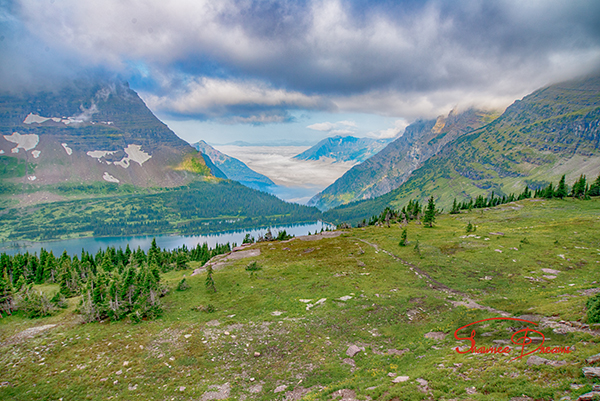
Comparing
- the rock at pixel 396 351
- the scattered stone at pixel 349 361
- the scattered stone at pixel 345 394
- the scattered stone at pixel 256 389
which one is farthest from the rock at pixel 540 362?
the scattered stone at pixel 256 389

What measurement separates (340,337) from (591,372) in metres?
19.0

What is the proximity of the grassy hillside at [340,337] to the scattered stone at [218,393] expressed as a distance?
0.44 feet

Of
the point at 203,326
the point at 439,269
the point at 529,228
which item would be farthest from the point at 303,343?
the point at 529,228

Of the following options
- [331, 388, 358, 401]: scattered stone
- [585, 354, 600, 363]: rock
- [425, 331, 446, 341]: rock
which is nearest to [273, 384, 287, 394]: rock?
[331, 388, 358, 401]: scattered stone

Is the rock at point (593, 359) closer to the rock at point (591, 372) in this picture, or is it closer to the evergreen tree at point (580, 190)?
the rock at point (591, 372)

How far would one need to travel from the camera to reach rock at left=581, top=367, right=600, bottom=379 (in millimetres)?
12039

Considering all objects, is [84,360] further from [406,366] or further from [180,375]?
[406,366]

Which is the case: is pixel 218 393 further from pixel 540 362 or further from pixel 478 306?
pixel 478 306

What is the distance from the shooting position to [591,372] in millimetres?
12234

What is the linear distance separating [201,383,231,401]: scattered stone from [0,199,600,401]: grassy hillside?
135mm

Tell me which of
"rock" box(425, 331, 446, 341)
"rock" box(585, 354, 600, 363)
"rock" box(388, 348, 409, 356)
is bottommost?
"rock" box(388, 348, 409, 356)
